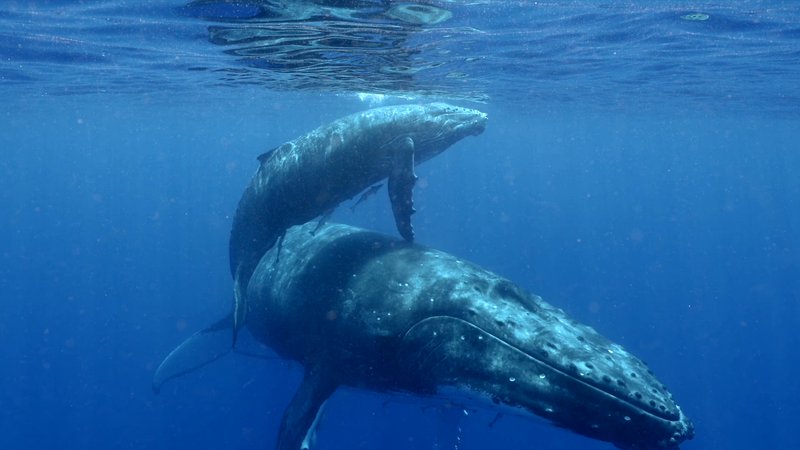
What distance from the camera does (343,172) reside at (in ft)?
35.4

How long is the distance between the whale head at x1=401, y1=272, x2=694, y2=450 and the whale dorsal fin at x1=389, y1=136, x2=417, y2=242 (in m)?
2.17

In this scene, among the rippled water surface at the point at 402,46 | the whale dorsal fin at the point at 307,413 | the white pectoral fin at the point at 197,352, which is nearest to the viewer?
the whale dorsal fin at the point at 307,413

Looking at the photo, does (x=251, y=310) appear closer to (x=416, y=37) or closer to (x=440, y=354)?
(x=440, y=354)

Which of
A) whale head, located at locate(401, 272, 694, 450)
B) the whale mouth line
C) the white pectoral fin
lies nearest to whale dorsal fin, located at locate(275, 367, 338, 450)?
whale head, located at locate(401, 272, 694, 450)

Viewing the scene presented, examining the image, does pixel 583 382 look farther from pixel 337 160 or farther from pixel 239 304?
pixel 239 304

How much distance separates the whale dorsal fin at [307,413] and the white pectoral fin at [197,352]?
8.17m

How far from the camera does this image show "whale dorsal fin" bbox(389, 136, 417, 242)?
9789 mm

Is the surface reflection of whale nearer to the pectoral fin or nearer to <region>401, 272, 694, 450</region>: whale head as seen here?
<region>401, 272, 694, 450</region>: whale head

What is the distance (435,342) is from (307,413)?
2.66 meters

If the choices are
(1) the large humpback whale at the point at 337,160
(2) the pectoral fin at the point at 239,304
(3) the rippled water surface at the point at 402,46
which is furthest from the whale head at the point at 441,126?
(2) the pectoral fin at the point at 239,304

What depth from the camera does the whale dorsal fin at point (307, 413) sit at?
333 inches

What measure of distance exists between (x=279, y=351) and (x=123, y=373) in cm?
3915

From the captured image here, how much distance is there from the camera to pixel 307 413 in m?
8.59

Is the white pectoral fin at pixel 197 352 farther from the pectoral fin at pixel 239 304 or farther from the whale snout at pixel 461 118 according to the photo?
the whale snout at pixel 461 118
